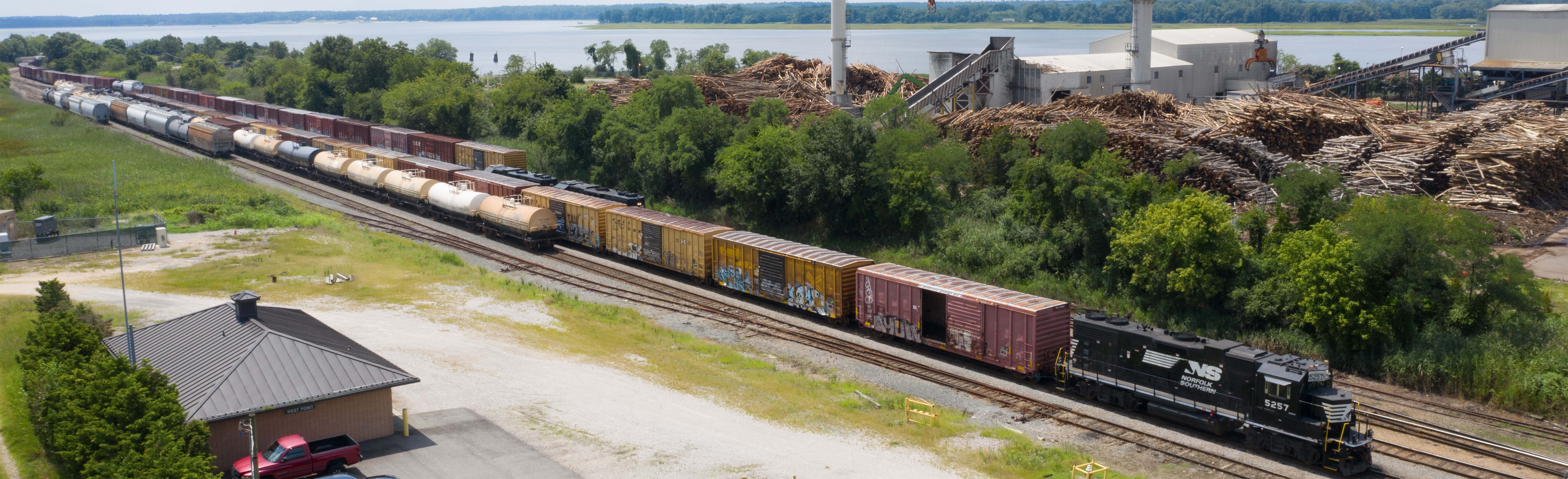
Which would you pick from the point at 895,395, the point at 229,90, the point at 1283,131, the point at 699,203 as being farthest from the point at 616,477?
the point at 229,90

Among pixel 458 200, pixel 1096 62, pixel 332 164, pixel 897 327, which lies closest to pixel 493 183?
pixel 458 200

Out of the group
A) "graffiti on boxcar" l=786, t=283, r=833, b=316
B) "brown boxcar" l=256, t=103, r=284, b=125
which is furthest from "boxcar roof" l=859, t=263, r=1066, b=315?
"brown boxcar" l=256, t=103, r=284, b=125

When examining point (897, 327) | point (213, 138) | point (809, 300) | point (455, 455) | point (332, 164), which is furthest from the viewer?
point (213, 138)

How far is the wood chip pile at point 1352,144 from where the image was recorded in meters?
47.4

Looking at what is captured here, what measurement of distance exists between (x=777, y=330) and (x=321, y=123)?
69053 millimetres

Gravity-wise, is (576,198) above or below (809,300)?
above

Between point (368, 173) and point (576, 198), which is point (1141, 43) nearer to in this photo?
point (576, 198)

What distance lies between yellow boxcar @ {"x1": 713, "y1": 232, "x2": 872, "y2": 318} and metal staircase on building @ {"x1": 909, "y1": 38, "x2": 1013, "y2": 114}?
27.9 meters

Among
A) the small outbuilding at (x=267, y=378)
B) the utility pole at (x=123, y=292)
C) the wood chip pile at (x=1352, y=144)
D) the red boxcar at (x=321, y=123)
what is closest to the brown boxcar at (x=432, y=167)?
the utility pole at (x=123, y=292)

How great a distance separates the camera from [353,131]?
85500mm

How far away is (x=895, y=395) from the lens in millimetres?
30562

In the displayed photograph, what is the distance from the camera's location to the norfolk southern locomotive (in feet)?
81.0

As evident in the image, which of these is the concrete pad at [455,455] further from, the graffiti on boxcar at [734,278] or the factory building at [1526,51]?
the factory building at [1526,51]

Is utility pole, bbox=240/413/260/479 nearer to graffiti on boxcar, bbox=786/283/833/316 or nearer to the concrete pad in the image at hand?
the concrete pad
